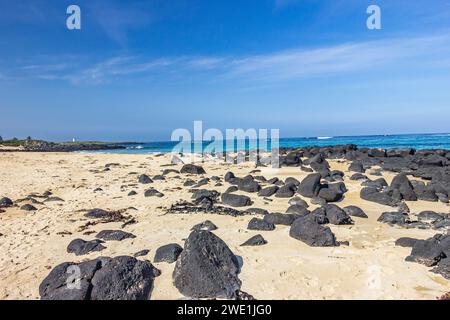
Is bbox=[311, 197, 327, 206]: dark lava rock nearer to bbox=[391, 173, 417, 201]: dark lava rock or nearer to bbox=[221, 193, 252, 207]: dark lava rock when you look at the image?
bbox=[221, 193, 252, 207]: dark lava rock

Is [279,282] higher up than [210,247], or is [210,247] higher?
[210,247]

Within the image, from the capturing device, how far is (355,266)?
20.0 feet

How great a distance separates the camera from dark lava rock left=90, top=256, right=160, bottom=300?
499cm

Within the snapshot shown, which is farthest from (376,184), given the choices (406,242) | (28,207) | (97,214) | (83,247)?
(28,207)

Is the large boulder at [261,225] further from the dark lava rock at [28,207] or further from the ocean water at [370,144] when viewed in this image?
the ocean water at [370,144]

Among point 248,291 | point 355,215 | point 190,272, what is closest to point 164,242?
point 190,272

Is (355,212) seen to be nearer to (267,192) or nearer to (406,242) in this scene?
(406,242)

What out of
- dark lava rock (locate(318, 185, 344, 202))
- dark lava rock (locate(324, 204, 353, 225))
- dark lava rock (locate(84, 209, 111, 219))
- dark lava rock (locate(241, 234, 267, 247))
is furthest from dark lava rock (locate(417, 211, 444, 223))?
dark lava rock (locate(84, 209, 111, 219))

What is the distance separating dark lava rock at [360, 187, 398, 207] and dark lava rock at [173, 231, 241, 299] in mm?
7131

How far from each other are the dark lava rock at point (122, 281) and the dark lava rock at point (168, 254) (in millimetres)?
711

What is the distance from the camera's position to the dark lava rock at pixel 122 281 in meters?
4.99

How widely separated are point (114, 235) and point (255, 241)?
299cm

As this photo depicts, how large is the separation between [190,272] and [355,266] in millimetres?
2791
